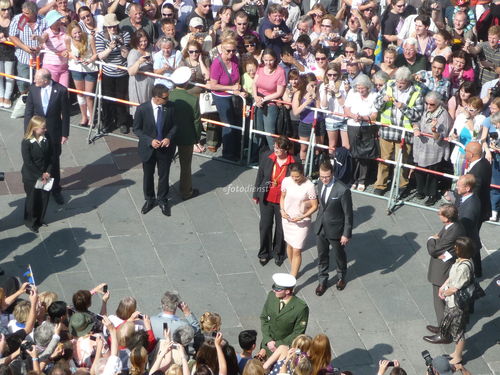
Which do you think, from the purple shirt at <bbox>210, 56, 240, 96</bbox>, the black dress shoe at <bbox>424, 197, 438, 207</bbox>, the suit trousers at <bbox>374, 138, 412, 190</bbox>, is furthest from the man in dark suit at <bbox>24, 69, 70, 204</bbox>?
the black dress shoe at <bbox>424, 197, 438, 207</bbox>

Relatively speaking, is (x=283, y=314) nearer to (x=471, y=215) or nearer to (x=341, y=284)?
(x=341, y=284)

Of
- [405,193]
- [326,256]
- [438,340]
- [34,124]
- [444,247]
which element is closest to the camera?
[444,247]

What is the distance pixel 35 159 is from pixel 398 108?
4939mm

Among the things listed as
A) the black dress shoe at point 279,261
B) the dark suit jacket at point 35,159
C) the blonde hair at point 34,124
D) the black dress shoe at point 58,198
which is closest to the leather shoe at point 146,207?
the black dress shoe at point 58,198

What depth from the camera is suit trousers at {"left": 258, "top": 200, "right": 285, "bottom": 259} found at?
13.0 meters

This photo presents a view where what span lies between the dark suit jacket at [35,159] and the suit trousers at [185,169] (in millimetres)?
1873

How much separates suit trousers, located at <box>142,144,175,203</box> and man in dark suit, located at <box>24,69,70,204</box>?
120 centimetres

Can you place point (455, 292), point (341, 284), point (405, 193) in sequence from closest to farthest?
point (455, 292)
point (341, 284)
point (405, 193)

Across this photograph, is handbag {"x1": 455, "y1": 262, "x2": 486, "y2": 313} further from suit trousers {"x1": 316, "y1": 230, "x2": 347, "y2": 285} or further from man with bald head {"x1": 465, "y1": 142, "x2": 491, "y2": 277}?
suit trousers {"x1": 316, "y1": 230, "x2": 347, "y2": 285}

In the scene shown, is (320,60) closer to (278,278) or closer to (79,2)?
(79,2)

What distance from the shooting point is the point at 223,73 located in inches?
590

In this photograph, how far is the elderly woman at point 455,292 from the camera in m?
11.3

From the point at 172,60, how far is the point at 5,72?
294 cm

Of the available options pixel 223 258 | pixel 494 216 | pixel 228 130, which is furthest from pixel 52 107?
pixel 494 216
